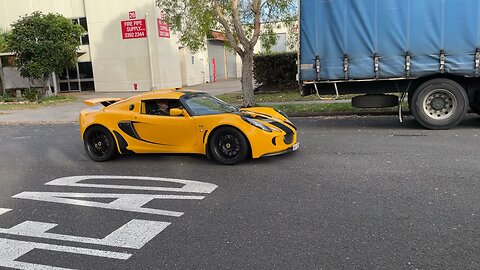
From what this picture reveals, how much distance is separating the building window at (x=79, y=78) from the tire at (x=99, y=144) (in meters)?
21.7

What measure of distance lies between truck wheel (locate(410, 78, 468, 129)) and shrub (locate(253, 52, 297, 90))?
10.6 metres

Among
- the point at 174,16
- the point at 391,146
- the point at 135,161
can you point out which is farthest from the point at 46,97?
the point at 391,146

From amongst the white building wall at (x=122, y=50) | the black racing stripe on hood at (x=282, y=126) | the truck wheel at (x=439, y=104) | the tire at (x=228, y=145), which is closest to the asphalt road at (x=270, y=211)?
the tire at (x=228, y=145)

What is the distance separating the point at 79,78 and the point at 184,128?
77.3 feet

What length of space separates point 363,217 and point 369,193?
84 cm

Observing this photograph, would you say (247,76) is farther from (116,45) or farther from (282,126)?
(116,45)

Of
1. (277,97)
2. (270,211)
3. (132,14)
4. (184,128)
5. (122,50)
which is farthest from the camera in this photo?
(122,50)

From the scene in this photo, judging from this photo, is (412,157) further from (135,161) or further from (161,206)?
(135,161)

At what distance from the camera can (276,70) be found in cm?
2019

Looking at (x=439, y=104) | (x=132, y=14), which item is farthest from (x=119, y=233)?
(x=132, y=14)

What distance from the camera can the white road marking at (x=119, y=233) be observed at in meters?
4.18

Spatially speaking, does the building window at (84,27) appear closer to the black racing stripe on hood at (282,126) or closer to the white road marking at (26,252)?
the black racing stripe on hood at (282,126)

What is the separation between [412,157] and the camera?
701 centimetres

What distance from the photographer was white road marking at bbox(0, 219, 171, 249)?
13.7 feet
